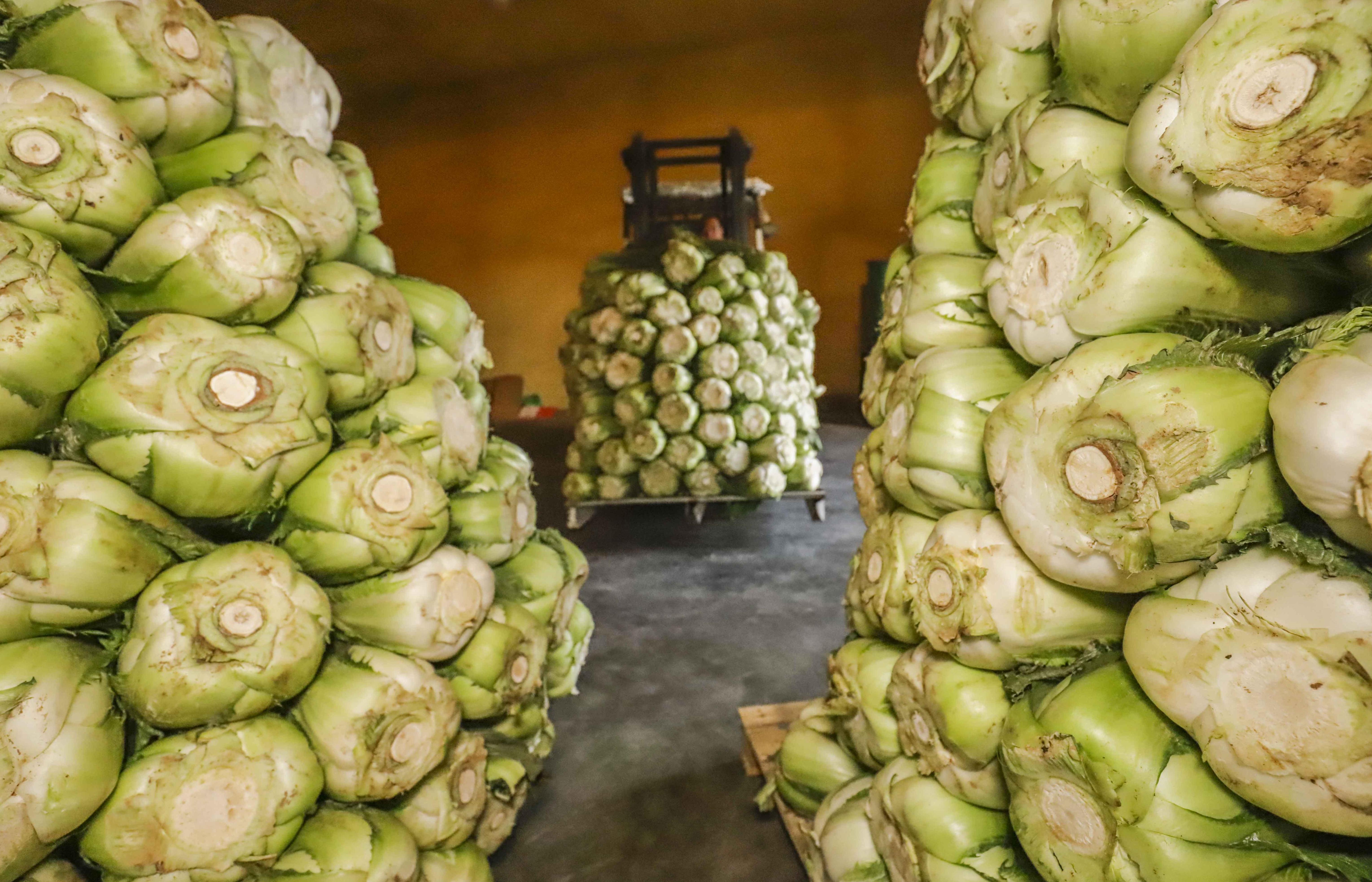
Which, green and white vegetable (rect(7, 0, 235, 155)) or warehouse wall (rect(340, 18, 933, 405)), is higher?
warehouse wall (rect(340, 18, 933, 405))

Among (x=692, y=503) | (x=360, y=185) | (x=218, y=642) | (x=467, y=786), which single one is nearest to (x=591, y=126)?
(x=692, y=503)

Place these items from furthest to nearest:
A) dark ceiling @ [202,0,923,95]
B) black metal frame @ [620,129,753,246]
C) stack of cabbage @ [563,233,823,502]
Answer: dark ceiling @ [202,0,923,95] → black metal frame @ [620,129,753,246] → stack of cabbage @ [563,233,823,502]

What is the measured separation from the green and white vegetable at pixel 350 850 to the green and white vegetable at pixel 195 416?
0.65m

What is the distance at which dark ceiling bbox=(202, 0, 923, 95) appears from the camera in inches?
351

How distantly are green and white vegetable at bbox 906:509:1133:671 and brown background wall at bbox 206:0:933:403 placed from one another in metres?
9.41

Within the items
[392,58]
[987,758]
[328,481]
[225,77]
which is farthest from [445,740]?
[392,58]

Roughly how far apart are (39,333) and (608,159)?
34.2 ft

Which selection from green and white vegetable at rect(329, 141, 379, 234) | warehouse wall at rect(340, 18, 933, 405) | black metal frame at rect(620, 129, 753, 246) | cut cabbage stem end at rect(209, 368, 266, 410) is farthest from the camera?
warehouse wall at rect(340, 18, 933, 405)

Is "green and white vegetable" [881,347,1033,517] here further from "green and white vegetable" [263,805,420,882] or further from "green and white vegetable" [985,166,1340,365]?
"green and white vegetable" [263,805,420,882]

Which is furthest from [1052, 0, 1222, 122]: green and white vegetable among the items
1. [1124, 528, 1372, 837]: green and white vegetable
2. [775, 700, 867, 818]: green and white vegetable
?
[775, 700, 867, 818]: green and white vegetable

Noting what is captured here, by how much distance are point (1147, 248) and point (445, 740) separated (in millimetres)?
1637

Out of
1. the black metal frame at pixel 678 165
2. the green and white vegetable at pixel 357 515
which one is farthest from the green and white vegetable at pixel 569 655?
the black metal frame at pixel 678 165

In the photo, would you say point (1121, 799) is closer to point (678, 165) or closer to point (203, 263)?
point (203, 263)

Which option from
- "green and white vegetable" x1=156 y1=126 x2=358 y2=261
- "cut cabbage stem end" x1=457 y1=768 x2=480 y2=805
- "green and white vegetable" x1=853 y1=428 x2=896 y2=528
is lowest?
"cut cabbage stem end" x1=457 y1=768 x2=480 y2=805
